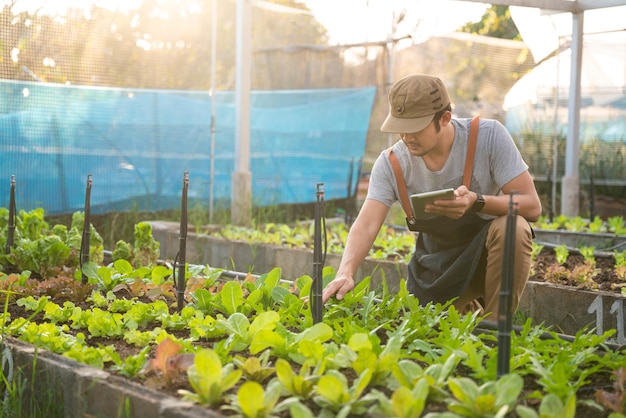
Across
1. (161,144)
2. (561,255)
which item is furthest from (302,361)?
(161,144)

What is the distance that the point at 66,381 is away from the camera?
8.32ft

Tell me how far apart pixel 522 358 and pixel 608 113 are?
317 inches

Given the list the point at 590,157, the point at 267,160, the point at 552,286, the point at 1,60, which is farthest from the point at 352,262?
the point at 590,157

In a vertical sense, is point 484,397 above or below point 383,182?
below

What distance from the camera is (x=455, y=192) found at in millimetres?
3174

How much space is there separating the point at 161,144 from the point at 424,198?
194 inches

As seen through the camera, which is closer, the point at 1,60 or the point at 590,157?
the point at 1,60

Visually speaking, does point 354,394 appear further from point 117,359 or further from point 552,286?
point 552,286

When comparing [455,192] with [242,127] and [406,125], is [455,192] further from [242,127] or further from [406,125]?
[242,127]

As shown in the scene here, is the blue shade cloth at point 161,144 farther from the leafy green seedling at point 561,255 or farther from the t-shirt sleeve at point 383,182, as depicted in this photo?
the t-shirt sleeve at point 383,182

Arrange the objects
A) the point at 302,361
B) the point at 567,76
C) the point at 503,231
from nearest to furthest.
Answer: the point at 302,361 < the point at 503,231 < the point at 567,76

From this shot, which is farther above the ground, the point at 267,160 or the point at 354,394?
the point at 267,160

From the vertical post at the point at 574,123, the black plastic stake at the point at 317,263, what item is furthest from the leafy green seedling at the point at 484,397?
the vertical post at the point at 574,123

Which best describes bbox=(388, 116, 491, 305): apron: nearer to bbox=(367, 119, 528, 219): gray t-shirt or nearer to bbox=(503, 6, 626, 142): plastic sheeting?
bbox=(367, 119, 528, 219): gray t-shirt
